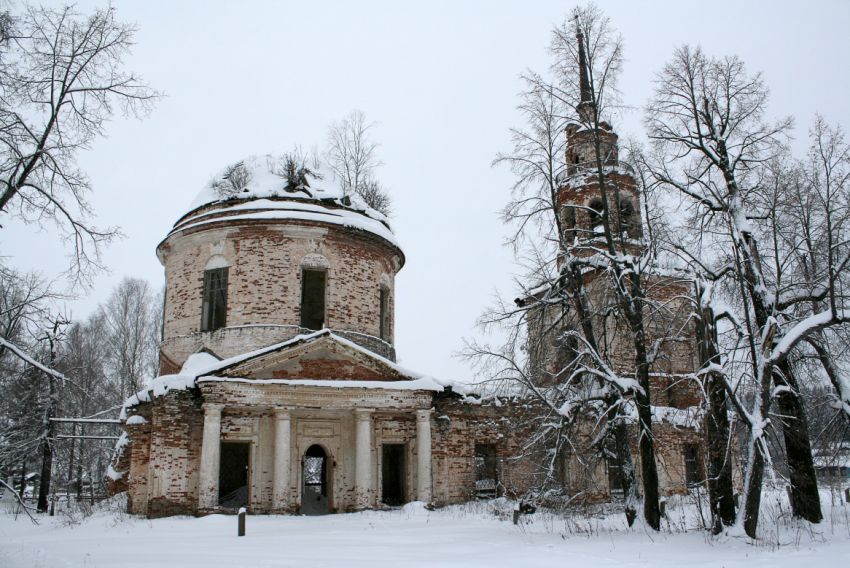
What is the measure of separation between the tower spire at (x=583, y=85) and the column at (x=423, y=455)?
8.30m

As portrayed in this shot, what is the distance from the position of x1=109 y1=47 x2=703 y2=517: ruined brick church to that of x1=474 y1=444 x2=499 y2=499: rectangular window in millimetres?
41

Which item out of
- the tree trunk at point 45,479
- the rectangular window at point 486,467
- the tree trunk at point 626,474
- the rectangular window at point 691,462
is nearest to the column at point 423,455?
the rectangular window at point 486,467

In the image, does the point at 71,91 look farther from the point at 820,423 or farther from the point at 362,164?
the point at 362,164

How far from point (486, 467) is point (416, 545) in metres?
10.0

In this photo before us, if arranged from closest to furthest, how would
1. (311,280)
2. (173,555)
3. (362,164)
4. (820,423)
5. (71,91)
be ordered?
1. (173,555)
2. (71,91)
3. (820,423)
4. (311,280)
5. (362,164)

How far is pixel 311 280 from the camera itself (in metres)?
19.8

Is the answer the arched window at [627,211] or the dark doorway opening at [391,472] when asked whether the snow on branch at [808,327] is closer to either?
the arched window at [627,211]

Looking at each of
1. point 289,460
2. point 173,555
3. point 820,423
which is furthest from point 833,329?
point 289,460

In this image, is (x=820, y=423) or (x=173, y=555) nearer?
(x=173, y=555)

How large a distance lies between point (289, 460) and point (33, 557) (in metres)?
7.44

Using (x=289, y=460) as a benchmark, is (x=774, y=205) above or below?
above

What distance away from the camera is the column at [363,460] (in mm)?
16578

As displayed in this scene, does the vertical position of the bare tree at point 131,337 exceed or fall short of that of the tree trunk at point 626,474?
it exceeds it

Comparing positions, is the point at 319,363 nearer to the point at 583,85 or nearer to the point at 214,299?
the point at 214,299
